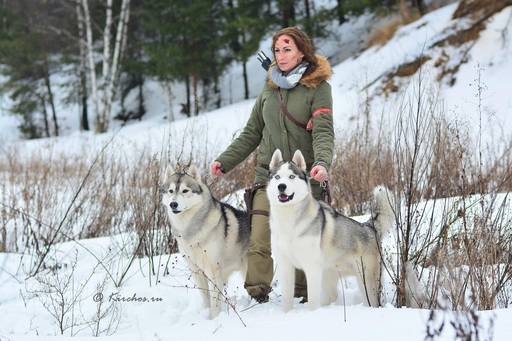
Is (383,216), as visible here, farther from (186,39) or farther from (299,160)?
(186,39)

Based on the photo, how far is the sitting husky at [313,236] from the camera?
117 inches

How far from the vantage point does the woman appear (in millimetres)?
3350

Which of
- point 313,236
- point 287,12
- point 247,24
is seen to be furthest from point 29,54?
point 313,236

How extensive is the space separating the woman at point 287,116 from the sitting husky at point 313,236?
326mm

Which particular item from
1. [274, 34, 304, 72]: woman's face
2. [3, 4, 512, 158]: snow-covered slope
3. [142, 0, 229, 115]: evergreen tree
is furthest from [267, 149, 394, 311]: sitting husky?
[142, 0, 229, 115]: evergreen tree

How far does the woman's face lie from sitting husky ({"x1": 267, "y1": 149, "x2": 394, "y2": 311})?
2.20ft

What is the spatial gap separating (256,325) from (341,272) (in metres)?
0.77

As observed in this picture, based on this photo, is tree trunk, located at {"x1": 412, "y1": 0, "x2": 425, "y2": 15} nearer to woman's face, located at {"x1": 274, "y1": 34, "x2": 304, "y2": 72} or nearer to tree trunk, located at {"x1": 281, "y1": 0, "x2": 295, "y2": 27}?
tree trunk, located at {"x1": 281, "y1": 0, "x2": 295, "y2": 27}

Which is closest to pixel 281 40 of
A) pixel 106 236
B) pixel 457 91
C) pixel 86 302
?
pixel 86 302

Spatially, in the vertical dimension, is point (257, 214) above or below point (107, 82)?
below

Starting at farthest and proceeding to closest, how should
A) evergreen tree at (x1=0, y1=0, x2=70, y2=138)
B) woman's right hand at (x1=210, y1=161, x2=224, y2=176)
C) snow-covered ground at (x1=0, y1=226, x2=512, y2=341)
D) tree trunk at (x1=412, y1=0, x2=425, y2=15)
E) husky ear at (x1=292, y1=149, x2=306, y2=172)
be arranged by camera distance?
1. evergreen tree at (x1=0, y1=0, x2=70, y2=138)
2. tree trunk at (x1=412, y1=0, x2=425, y2=15)
3. woman's right hand at (x1=210, y1=161, x2=224, y2=176)
4. husky ear at (x1=292, y1=149, x2=306, y2=172)
5. snow-covered ground at (x1=0, y1=226, x2=512, y2=341)

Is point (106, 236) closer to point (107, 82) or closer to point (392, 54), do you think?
point (392, 54)

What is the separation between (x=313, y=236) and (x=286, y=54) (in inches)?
47.5

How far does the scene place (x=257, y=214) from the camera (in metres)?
3.49
